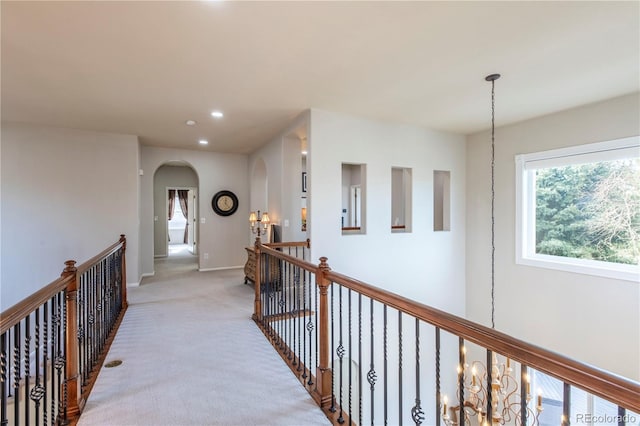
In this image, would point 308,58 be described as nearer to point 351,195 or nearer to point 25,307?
point 25,307

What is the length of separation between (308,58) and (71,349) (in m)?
2.76

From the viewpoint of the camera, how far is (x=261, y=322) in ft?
11.3

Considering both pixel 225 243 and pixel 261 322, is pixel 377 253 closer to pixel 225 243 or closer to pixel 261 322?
pixel 261 322

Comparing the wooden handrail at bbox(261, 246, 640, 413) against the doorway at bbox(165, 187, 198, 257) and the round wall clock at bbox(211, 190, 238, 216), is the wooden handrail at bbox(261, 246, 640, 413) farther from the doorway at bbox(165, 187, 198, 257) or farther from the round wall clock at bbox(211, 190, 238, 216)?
the doorway at bbox(165, 187, 198, 257)

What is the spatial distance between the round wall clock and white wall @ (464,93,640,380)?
4767 millimetres

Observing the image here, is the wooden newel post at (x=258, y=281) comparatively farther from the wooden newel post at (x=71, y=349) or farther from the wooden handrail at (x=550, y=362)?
the wooden handrail at (x=550, y=362)

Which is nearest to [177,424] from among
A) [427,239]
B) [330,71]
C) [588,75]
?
[330,71]

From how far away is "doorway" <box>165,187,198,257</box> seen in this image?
9492 mm

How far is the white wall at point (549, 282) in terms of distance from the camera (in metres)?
3.52

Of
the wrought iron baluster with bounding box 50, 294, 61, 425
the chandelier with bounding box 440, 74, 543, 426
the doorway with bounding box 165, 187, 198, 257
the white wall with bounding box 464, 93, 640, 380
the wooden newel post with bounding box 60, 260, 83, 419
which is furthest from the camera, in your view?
the doorway with bounding box 165, 187, 198, 257

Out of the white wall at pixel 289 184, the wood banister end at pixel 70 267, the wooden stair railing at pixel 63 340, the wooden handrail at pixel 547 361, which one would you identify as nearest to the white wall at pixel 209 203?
the white wall at pixel 289 184

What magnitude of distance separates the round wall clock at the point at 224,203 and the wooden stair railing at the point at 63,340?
11.3ft

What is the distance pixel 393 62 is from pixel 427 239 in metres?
3.06

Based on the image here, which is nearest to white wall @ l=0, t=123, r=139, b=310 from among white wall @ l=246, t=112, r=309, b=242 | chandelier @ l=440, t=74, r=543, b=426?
white wall @ l=246, t=112, r=309, b=242
